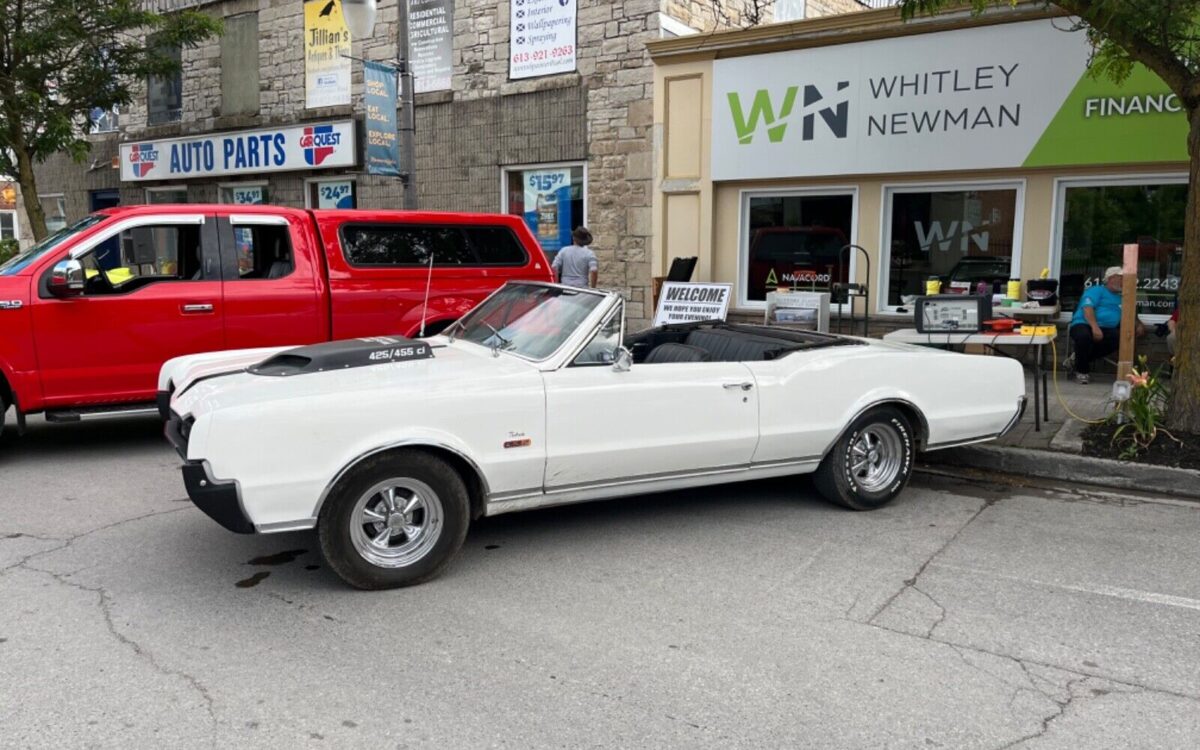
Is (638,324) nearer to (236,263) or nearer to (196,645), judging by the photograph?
(236,263)

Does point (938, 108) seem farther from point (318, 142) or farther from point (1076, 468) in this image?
point (318, 142)

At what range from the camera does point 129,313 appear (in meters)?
7.30

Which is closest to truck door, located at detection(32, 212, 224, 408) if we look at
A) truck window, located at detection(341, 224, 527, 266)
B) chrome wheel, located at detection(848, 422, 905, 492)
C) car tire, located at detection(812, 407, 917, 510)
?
truck window, located at detection(341, 224, 527, 266)

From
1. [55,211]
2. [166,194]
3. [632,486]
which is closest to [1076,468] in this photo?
[632,486]

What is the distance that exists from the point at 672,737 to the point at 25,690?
240 cm

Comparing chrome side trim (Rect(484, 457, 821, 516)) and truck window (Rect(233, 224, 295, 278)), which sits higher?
truck window (Rect(233, 224, 295, 278))

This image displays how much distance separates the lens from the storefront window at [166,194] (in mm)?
19016

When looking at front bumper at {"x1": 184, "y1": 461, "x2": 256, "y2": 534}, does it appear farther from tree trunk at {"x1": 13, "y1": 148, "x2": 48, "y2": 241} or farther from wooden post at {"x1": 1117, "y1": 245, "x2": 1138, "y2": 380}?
tree trunk at {"x1": 13, "y1": 148, "x2": 48, "y2": 241}

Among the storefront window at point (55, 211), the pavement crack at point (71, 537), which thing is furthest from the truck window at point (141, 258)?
the storefront window at point (55, 211)

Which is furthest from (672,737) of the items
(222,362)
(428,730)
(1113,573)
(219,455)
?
(222,362)

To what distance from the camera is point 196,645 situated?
389 centimetres

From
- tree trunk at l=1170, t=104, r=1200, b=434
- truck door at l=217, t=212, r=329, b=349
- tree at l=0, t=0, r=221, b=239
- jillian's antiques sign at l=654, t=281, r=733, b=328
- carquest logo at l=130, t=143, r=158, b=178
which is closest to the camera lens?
tree trunk at l=1170, t=104, r=1200, b=434

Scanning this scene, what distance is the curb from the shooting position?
6.50m

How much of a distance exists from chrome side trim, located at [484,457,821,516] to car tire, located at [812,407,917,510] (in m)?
0.16
